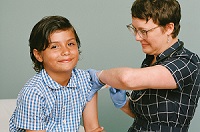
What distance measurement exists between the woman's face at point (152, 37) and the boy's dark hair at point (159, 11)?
0.03 m

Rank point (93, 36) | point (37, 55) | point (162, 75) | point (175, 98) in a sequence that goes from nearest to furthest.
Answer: point (162, 75) → point (175, 98) → point (37, 55) → point (93, 36)

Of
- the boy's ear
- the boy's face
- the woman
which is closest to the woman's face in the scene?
the woman

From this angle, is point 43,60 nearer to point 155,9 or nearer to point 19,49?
point 155,9

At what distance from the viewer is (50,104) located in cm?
187

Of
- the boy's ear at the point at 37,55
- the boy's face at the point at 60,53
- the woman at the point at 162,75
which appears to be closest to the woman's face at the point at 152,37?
the woman at the point at 162,75

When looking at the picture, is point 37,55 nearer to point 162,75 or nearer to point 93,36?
point 162,75

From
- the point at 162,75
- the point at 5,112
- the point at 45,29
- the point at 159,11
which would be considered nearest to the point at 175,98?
the point at 162,75

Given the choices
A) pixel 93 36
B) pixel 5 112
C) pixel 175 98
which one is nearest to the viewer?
pixel 175 98

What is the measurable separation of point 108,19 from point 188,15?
801 mm

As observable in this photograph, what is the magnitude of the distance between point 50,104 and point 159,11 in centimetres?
69

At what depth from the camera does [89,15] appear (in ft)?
11.0

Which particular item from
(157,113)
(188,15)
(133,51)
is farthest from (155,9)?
(133,51)

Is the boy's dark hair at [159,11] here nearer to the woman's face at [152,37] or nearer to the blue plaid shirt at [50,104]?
the woman's face at [152,37]

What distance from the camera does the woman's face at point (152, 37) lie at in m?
1.82
